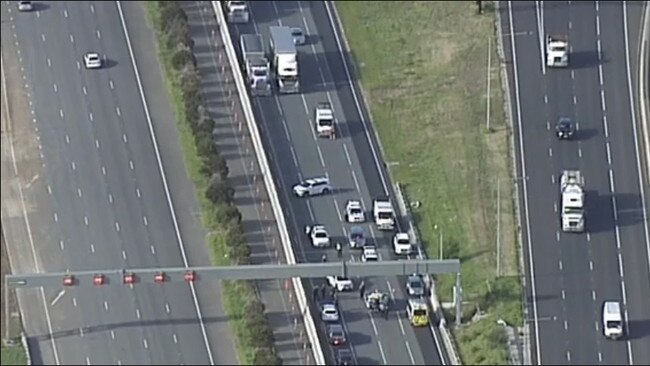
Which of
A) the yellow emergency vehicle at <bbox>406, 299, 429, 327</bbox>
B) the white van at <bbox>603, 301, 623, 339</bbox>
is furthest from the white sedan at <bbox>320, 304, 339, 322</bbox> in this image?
the white van at <bbox>603, 301, 623, 339</bbox>

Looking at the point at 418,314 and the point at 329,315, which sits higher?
the point at 329,315

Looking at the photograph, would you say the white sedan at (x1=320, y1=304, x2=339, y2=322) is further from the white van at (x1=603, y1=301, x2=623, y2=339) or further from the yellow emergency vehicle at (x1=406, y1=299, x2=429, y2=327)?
the white van at (x1=603, y1=301, x2=623, y2=339)

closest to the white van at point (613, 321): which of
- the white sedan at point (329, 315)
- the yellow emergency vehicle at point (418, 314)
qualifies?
the yellow emergency vehicle at point (418, 314)

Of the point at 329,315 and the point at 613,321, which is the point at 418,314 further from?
the point at 613,321

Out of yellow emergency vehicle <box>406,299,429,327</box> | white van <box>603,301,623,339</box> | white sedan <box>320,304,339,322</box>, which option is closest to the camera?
white van <box>603,301,623,339</box>

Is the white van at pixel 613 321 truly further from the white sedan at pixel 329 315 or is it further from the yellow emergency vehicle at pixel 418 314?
the white sedan at pixel 329 315

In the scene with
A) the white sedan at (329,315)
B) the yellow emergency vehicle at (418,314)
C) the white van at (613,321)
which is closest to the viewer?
the white van at (613,321)

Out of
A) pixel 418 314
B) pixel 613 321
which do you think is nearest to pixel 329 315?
pixel 418 314

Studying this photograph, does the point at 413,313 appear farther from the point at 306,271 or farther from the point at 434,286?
the point at 306,271

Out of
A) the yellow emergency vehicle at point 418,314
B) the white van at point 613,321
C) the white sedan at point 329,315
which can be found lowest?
the white van at point 613,321
